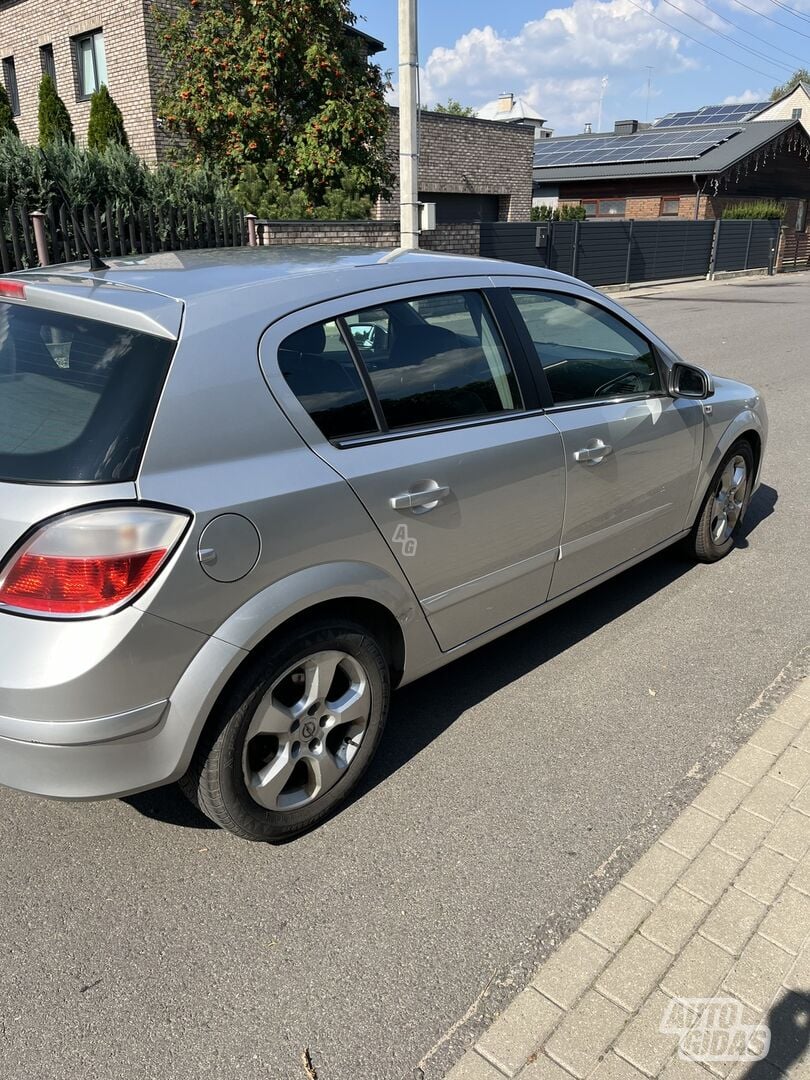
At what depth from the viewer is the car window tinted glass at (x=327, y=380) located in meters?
2.51

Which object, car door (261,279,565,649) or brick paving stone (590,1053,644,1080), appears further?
car door (261,279,565,649)

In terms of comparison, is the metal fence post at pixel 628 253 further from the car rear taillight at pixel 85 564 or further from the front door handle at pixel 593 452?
the car rear taillight at pixel 85 564

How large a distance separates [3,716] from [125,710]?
0.30 m

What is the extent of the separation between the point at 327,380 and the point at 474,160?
86.2 feet

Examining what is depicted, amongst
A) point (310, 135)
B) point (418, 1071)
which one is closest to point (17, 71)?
point (310, 135)

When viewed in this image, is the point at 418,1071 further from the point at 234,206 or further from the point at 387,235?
the point at 387,235

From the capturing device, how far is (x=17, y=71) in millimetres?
21969

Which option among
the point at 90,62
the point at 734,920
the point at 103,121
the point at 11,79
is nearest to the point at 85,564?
the point at 734,920

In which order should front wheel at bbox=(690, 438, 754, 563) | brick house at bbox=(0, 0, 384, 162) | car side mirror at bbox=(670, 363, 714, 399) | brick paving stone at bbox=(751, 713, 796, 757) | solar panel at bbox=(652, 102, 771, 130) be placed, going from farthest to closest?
1. solar panel at bbox=(652, 102, 771, 130)
2. brick house at bbox=(0, 0, 384, 162)
3. front wheel at bbox=(690, 438, 754, 563)
4. car side mirror at bbox=(670, 363, 714, 399)
5. brick paving stone at bbox=(751, 713, 796, 757)

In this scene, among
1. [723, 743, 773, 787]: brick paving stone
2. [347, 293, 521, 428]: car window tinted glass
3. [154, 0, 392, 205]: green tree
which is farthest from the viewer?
[154, 0, 392, 205]: green tree

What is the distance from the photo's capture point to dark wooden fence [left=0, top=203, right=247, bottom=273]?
982 cm

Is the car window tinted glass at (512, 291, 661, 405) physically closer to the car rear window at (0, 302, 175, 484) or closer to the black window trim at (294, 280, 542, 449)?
the black window trim at (294, 280, 542, 449)

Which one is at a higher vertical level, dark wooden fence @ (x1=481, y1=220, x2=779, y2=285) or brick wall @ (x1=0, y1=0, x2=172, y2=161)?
brick wall @ (x1=0, y1=0, x2=172, y2=161)

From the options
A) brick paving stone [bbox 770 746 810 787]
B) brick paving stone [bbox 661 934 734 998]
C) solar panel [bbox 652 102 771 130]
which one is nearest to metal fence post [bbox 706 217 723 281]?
solar panel [bbox 652 102 771 130]
